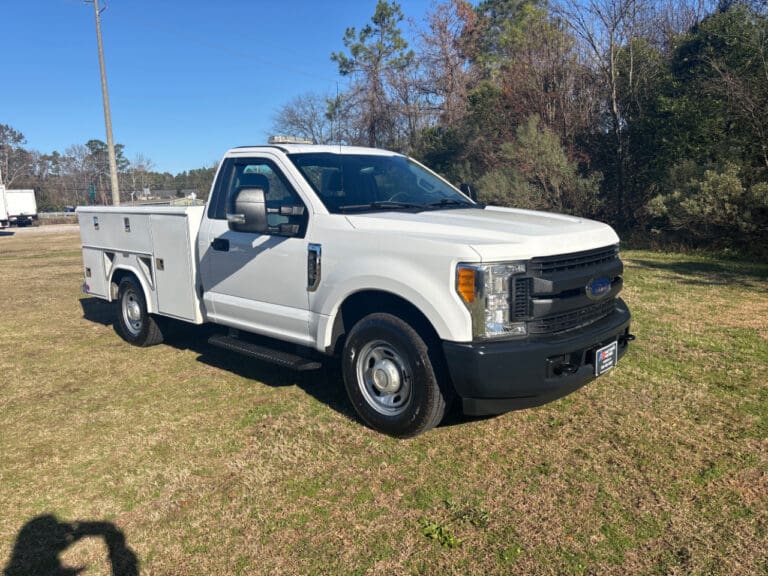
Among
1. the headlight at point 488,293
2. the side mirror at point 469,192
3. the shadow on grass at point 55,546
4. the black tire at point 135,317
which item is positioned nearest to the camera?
the shadow on grass at point 55,546

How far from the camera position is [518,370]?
3381 millimetres

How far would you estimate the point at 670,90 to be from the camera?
15.5 m

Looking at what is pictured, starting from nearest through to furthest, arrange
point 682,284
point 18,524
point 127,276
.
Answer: point 18,524
point 127,276
point 682,284

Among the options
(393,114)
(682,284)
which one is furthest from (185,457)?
(393,114)

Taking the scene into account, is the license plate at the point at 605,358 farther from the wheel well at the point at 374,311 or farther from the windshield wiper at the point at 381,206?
the windshield wiper at the point at 381,206

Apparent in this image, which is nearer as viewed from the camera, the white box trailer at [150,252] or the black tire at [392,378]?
the black tire at [392,378]

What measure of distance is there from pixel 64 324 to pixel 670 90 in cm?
1554

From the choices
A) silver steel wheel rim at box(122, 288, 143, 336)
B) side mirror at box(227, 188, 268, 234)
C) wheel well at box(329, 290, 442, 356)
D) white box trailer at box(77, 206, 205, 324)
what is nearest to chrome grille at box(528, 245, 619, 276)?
wheel well at box(329, 290, 442, 356)

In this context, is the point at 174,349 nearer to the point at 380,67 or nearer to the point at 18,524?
the point at 18,524

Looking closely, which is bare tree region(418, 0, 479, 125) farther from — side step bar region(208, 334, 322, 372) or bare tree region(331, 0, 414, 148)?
side step bar region(208, 334, 322, 372)

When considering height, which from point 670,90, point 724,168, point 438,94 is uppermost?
point 438,94

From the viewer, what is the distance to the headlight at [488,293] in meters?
3.36

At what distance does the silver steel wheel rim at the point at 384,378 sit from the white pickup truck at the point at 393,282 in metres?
0.01

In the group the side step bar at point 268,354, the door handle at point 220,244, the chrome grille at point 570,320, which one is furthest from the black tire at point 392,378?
the door handle at point 220,244
